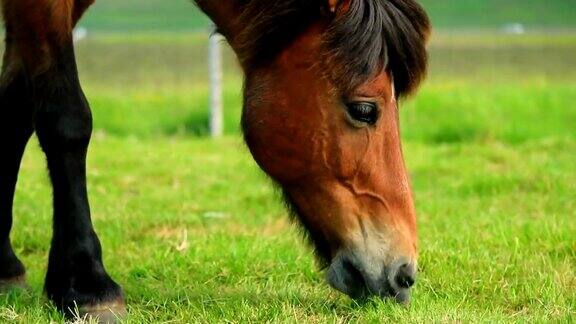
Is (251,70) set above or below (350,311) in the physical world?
above

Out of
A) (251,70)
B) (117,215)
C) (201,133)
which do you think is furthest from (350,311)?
(201,133)

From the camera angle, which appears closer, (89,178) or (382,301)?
(382,301)

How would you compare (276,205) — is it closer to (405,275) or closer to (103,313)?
(103,313)

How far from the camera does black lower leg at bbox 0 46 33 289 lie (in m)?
4.42

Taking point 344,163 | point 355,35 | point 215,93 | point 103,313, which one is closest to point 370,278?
point 344,163

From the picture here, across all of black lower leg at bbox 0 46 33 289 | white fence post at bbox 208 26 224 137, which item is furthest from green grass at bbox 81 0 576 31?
black lower leg at bbox 0 46 33 289

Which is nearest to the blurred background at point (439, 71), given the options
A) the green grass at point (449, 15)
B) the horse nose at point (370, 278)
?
the green grass at point (449, 15)

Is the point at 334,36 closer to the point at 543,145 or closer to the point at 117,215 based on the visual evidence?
the point at 117,215

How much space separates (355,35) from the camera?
3529 millimetres

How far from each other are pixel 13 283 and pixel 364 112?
6.15 feet

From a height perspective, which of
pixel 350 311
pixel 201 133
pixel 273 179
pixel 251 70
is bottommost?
pixel 201 133

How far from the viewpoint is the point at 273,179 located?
12.4 ft

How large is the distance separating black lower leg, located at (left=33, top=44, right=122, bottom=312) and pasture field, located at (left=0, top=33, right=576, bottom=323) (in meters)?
0.14

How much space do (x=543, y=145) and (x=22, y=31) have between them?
20.3ft
